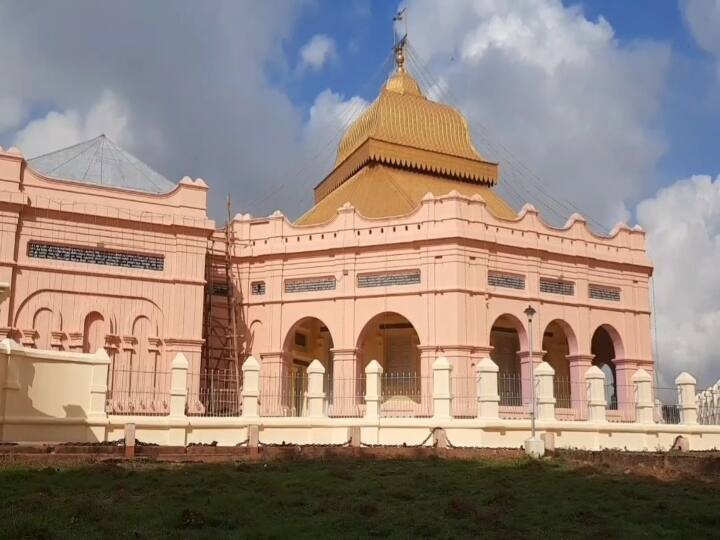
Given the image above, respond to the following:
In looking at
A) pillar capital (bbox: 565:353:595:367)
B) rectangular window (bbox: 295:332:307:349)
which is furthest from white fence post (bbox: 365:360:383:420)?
pillar capital (bbox: 565:353:595:367)

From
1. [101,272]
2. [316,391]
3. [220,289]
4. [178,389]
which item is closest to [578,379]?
[316,391]

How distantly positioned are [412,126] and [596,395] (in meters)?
16.0

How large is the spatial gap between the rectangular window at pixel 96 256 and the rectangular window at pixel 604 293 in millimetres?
13301

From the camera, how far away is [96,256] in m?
22.7

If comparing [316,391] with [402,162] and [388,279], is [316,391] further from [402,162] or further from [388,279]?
[402,162]

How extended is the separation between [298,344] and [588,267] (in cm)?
968

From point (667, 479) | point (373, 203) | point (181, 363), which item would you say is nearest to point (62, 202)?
point (181, 363)

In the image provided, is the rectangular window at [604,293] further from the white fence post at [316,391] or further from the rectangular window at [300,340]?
the white fence post at [316,391]

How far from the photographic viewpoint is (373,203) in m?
27.5

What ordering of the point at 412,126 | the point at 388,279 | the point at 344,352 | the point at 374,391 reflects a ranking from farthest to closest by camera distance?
the point at 412,126
the point at 388,279
the point at 344,352
the point at 374,391

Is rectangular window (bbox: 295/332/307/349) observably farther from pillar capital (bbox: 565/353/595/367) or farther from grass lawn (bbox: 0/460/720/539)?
grass lawn (bbox: 0/460/720/539)

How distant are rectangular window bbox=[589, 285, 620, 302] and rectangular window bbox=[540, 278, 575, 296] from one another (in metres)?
0.83

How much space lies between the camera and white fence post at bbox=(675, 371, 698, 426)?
771 inches

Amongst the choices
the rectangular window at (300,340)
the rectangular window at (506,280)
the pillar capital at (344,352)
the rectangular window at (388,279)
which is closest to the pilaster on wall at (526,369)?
the rectangular window at (506,280)
